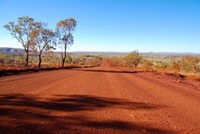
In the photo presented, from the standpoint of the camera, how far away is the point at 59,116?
5781mm

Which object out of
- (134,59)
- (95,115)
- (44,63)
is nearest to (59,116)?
(95,115)

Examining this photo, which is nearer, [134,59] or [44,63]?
[134,59]

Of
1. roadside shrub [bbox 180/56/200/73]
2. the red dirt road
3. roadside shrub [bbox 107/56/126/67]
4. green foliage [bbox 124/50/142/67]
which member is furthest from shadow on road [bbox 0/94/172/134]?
green foliage [bbox 124/50/142/67]

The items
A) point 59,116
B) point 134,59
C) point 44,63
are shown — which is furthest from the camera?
point 44,63

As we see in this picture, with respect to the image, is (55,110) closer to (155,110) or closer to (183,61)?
(155,110)

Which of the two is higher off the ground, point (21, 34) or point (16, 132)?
point (21, 34)

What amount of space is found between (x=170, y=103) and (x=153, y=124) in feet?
9.89

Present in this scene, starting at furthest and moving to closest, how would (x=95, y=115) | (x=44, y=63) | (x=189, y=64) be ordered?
1. (x=44, y=63)
2. (x=189, y=64)
3. (x=95, y=115)

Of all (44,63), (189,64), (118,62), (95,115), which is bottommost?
(44,63)

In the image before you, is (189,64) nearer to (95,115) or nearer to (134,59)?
(134,59)

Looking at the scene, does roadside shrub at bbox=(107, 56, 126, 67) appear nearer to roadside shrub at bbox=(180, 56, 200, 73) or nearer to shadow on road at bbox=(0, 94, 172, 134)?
roadside shrub at bbox=(180, 56, 200, 73)

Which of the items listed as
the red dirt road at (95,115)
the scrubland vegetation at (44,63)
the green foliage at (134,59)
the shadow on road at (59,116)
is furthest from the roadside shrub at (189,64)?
the shadow on road at (59,116)

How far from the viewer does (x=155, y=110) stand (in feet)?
23.1

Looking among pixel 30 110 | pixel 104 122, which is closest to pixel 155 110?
pixel 104 122
